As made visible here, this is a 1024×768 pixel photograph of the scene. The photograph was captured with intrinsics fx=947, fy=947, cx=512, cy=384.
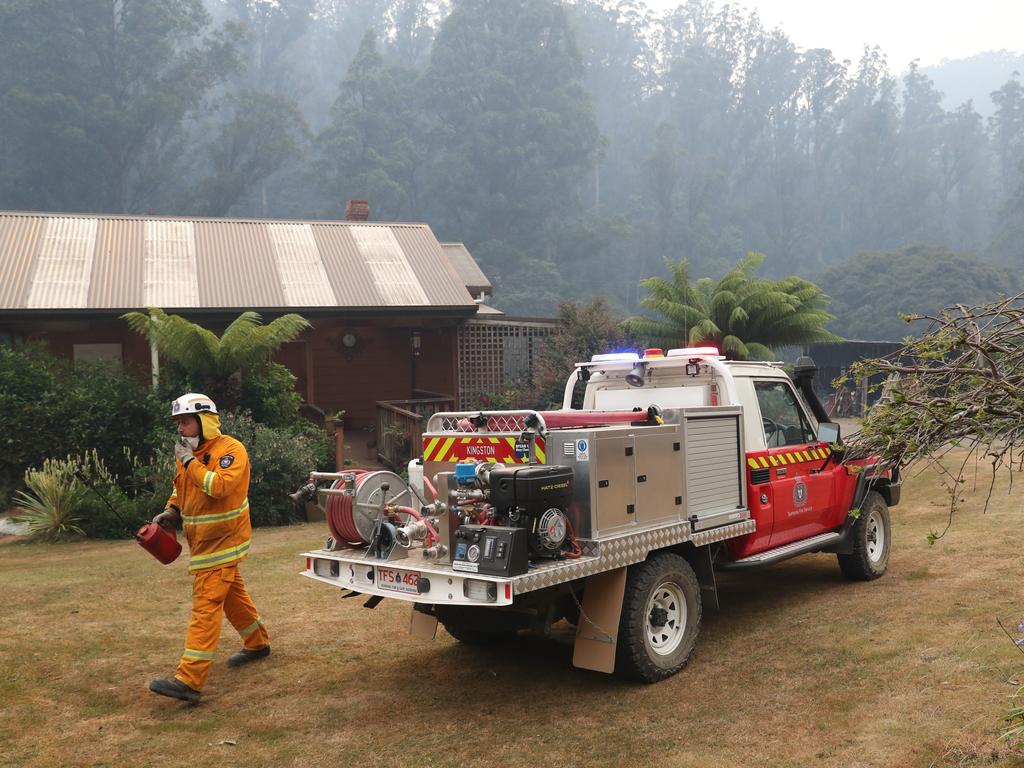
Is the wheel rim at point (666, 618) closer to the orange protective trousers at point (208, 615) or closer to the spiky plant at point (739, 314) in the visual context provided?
the orange protective trousers at point (208, 615)

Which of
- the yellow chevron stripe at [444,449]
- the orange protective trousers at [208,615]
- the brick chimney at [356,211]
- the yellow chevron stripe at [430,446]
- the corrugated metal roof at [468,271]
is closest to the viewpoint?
the orange protective trousers at [208,615]

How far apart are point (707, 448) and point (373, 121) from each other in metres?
66.3

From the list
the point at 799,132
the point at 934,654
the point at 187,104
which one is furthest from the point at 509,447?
the point at 799,132

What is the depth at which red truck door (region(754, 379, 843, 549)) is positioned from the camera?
7.10 meters

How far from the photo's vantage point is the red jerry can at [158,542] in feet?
19.5

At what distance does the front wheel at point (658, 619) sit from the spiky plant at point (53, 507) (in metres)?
8.23

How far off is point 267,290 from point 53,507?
22.2 ft


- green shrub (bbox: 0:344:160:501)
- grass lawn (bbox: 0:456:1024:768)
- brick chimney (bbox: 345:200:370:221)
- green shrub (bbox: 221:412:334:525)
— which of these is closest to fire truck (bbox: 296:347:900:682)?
grass lawn (bbox: 0:456:1024:768)

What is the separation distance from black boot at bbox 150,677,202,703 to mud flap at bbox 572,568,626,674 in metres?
2.30

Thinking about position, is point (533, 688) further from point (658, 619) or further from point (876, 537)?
point (876, 537)

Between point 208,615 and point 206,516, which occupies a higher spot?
point 206,516

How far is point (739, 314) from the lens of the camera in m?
16.8

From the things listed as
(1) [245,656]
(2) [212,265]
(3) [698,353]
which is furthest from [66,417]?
(3) [698,353]

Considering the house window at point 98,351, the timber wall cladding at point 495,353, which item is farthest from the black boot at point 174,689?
the timber wall cladding at point 495,353
